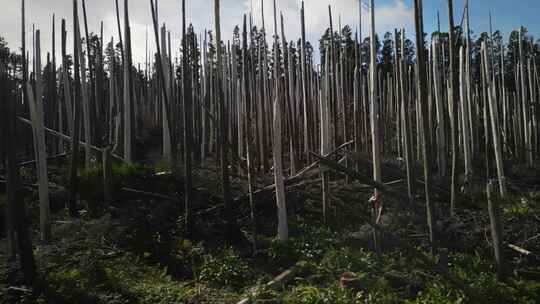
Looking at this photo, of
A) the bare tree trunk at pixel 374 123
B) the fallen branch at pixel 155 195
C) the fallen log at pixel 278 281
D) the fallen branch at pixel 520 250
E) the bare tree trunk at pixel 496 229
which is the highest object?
the bare tree trunk at pixel 374 123

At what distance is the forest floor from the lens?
3.05 metres

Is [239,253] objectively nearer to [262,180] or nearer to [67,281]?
[67,281]

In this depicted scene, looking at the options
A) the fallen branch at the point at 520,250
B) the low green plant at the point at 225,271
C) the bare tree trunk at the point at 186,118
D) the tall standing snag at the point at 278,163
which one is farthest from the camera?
the bare tree trunk at the point at 186,118

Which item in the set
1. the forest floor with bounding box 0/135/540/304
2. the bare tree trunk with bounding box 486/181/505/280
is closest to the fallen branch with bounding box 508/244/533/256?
the forest floor with bounding box 0/135/540/304

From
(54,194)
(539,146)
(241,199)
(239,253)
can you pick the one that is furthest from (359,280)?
(539,146)

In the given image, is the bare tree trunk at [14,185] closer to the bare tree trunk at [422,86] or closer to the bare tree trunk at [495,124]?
the bare tree trunk at [422,86]

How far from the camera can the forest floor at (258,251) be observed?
3.05 m

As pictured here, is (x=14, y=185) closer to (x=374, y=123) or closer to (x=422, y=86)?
(x=374, y=123)

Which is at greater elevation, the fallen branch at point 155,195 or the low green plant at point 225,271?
the fallen branch at point 155,195

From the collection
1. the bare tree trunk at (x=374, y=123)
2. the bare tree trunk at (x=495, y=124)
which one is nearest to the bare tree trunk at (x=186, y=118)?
the bare tree trunk at (x=374, y=123)

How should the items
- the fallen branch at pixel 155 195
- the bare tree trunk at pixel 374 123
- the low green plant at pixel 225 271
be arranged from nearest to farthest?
the bare tree trunk at pixel 374 123 → the low green plant at pixel 225 271 → the fallen branch at pixel 155 195

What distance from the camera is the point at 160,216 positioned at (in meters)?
4.58

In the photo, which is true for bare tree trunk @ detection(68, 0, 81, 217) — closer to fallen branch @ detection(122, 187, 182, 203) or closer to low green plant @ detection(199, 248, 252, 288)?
fallen branch @ detection(122, 187, 182, 203)

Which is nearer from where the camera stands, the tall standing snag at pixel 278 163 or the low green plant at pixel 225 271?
the low green plant at pixel 225 271
